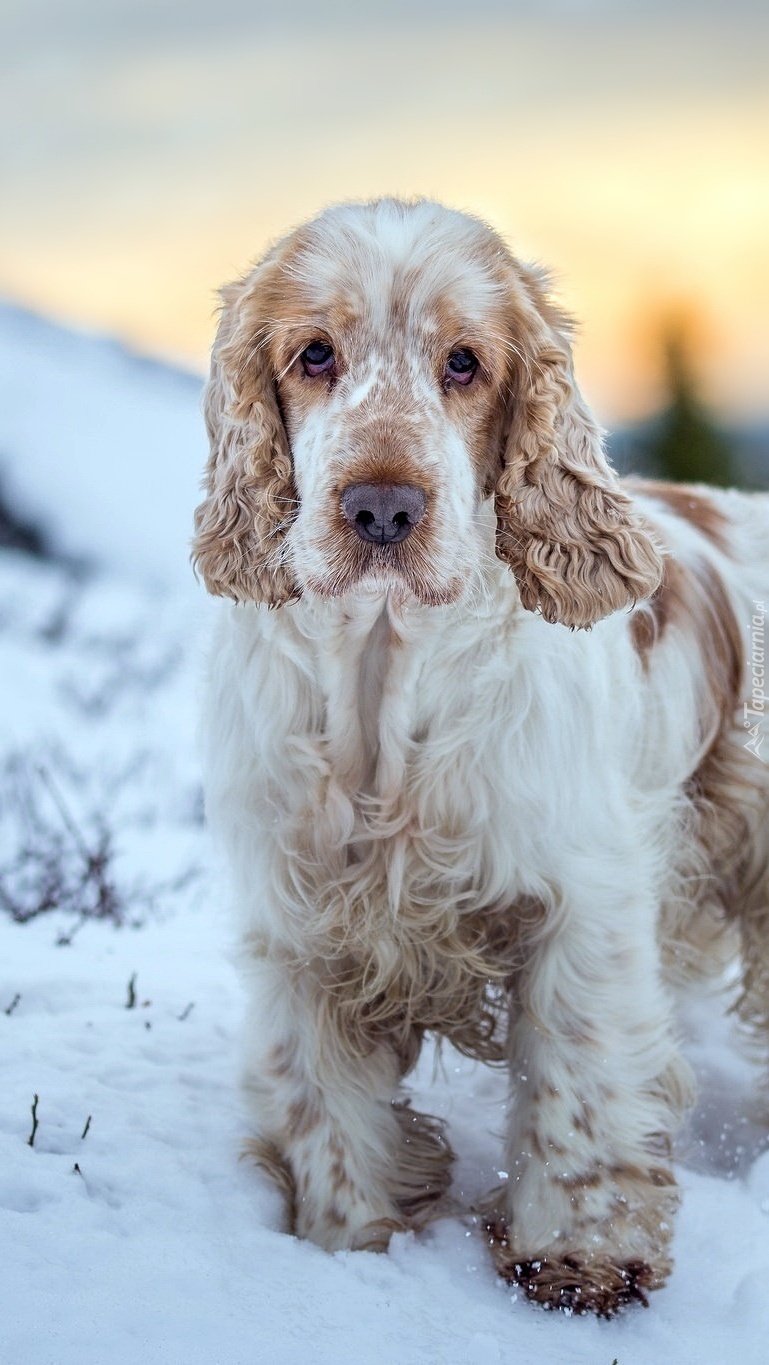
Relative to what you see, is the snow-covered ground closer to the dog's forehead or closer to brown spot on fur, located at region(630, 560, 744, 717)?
the dog's forehead

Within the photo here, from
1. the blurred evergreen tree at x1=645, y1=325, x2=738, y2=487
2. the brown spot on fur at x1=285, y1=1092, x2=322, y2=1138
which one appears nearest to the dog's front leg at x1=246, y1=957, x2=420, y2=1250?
the brown spot on fur at x1=285, y1=1092, x2=322, y2=1138

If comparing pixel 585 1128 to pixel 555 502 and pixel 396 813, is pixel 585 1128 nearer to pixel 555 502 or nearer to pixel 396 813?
pixel 396 813

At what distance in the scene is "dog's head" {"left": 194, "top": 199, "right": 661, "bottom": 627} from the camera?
2293 mm

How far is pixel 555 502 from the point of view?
2652mm

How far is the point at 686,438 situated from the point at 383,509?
19.0 meters

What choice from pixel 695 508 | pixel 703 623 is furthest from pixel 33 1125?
pixel 695 508

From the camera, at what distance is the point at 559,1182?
272cm

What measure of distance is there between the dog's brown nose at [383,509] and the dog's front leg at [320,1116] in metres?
1.04

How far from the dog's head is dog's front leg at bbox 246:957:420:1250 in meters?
0.86

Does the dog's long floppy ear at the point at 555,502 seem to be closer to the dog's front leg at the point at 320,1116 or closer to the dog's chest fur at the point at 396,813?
the dog's chest fur at the point at 396,813

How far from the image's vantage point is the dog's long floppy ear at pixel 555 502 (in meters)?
2.60

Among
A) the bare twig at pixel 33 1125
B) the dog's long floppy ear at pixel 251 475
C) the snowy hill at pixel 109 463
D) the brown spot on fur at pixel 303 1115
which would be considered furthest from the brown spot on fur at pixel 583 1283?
the snowy hill at pixel 109 463

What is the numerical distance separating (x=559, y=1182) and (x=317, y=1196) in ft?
1.59

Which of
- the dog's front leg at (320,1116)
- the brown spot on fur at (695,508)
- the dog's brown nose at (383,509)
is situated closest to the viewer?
the dog's brown nose at (383,509)
